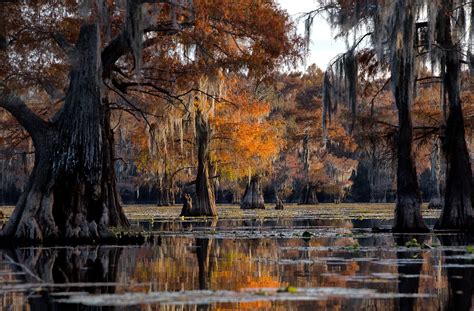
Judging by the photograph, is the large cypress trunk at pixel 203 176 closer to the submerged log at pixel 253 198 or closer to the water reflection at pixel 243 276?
the submerged log at pixel 253 198

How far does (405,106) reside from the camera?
884 inches

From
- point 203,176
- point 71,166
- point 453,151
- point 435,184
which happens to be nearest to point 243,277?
point 71,166

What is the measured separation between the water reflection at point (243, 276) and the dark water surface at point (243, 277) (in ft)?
0.04

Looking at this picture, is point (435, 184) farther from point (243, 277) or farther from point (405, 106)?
point (243, 277)

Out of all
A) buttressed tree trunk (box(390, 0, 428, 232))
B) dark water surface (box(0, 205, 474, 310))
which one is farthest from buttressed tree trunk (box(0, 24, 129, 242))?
buttressed tree trunk (box(390, 0, 428, 232))

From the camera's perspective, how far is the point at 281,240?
63.5ft

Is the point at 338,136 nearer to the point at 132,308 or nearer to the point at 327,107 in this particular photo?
the point at 327,107

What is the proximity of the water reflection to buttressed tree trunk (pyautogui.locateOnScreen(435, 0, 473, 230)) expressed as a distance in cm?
464

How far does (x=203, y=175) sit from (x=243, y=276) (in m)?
29.8

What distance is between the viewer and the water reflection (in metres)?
8.16

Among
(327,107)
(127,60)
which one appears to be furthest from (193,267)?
(127,60)

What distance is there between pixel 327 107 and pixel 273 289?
1593 centimetres

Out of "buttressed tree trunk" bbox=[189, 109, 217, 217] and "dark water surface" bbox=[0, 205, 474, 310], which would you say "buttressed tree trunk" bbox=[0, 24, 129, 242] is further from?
"buttressed tree trunk" bbox=[189, 109, 217, 217]

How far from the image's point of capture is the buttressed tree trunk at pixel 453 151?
2238cm
